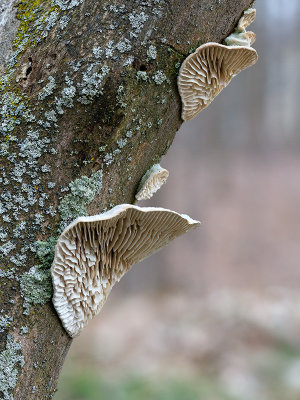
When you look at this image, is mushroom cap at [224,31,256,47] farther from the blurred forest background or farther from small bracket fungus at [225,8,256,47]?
the blurred forest background

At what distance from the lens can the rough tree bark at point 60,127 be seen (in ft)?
4.14

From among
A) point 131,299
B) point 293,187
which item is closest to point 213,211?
point 293,187

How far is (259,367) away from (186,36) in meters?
6.91

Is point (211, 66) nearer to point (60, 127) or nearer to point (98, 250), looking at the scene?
point (60, 127)

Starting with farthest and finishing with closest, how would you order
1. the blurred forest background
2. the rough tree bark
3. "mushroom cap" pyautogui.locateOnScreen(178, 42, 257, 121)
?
the blurred forest background
"mushroom cap" pyautogui.locateOnScreen(178, 42, 257, 121)
the rough tree bark

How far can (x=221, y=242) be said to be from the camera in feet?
49.1

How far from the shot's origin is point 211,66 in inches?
59.1

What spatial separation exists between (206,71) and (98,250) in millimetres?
635

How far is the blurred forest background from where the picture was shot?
712 cm

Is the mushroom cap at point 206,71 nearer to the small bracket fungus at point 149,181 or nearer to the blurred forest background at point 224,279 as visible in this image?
the small bracket fungus at point 149,181

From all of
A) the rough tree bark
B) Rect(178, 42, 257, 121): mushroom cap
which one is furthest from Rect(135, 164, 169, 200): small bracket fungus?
Rect(178, 42, 257, 121): mushroom cap

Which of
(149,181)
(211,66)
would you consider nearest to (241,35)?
(211,66)

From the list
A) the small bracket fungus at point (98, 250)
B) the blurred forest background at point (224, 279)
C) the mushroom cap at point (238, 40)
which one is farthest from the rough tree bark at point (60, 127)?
the blurred forest background at point (224, 279)

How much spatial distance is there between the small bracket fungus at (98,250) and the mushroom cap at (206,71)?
1.22 feet
